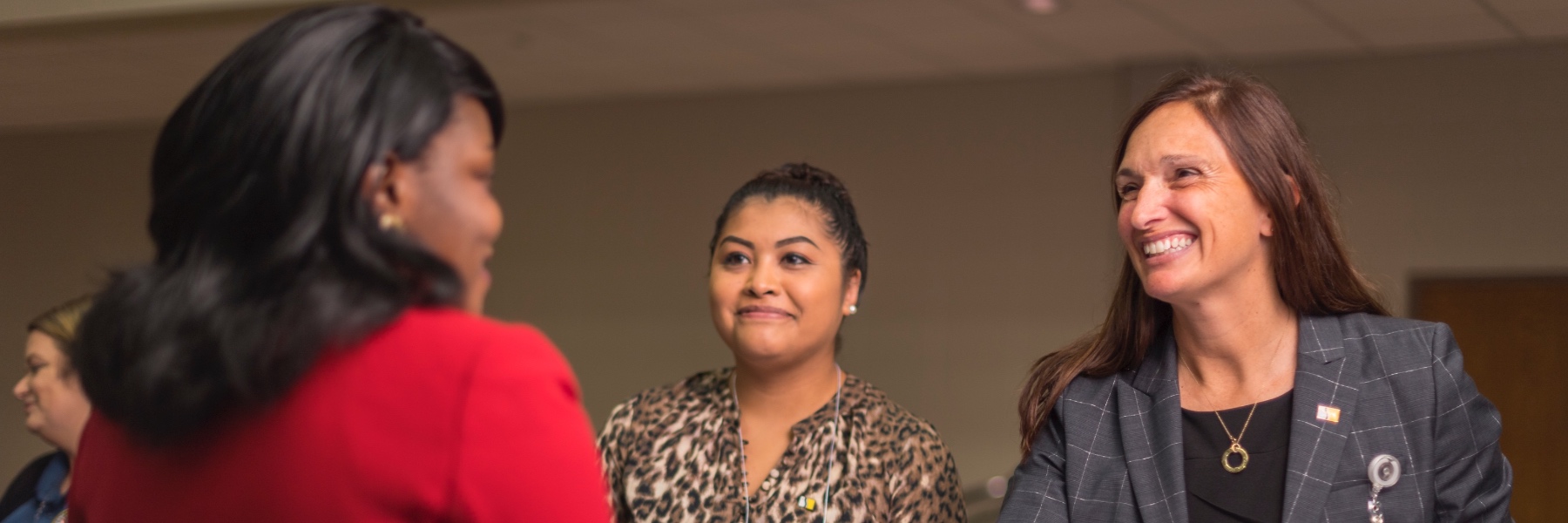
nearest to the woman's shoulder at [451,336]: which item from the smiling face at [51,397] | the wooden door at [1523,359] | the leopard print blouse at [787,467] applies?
the leopard print blouse at [787,467]

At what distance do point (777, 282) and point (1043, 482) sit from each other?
2.56ft

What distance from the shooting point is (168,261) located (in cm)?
95

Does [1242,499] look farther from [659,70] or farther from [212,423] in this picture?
[659,70]

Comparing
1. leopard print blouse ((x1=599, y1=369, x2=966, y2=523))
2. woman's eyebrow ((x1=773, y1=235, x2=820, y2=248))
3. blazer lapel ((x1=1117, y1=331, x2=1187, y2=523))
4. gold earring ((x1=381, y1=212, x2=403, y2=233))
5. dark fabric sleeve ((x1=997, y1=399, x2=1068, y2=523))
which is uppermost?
gold earring ((x1=381, y1=212, x2=403, y2=233))

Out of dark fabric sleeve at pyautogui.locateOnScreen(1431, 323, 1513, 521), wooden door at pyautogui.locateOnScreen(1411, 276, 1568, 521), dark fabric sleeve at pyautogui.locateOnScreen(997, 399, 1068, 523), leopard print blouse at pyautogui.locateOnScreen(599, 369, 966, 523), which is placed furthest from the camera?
wooden door at pyautogui.locateOnScreen(1411, 276, 1568, 521)

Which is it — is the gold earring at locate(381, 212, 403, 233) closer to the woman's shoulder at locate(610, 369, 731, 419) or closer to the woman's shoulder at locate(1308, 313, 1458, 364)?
the woman's shoulder at locate(1308, 313, 1458, 364)

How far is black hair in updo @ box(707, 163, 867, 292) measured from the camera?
2766 mm

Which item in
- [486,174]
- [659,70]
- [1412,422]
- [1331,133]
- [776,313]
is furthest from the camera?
[659,70]

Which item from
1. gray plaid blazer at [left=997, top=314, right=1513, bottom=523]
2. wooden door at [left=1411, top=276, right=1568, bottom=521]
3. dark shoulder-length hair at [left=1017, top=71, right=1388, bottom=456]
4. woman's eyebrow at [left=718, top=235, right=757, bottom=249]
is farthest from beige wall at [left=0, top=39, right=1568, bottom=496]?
gray plaid blazer at [left=997, top=314, right=1513, bottom=523]

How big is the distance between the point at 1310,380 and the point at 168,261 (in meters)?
1.65

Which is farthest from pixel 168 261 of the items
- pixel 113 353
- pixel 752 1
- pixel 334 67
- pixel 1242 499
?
pixel 752 1

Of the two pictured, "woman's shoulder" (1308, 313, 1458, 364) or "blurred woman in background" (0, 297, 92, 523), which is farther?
"blurred woman in background" (0, 297, 92, 523)

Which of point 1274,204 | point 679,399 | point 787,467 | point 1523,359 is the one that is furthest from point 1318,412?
point 1523,359

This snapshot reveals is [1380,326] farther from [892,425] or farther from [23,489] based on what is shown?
[23,489]
